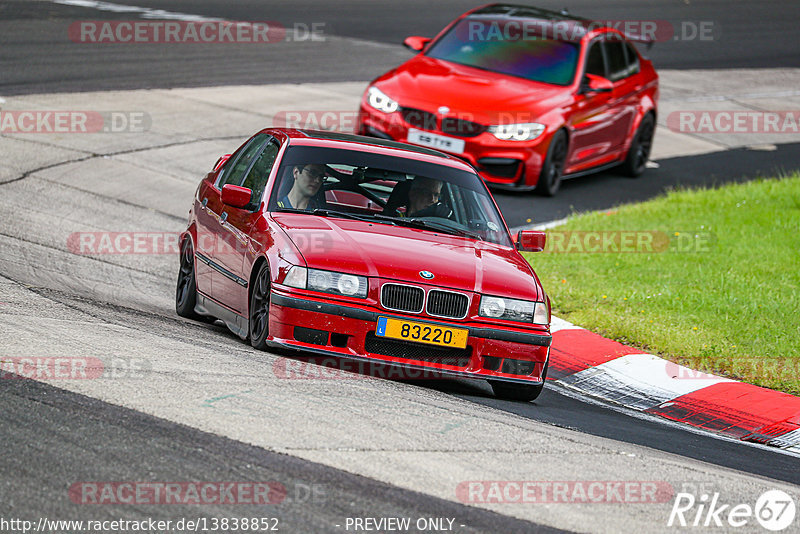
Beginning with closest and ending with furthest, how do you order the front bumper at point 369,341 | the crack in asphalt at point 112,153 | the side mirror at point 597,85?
the front bumper at point 369,341 < the crack in asphalt at point 112,153 < the side mirror at point 597,85

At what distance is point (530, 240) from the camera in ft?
28.3

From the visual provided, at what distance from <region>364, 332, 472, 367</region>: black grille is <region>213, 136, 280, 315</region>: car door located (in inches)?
42.9

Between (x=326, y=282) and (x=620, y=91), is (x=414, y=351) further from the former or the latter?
(x=620, y=91)

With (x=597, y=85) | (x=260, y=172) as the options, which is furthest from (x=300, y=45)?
(x=260, y=172)

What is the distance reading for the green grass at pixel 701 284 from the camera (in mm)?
9500

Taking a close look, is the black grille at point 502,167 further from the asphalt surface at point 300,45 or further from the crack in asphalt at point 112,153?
the asphalt surface at point 300,45

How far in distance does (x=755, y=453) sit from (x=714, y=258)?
5.18 m

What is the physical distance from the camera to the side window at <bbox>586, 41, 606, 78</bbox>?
1616cm

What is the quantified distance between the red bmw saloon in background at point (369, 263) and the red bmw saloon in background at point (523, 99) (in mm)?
5433

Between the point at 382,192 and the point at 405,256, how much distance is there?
1208 mm

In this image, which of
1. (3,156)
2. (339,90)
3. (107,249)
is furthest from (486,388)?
(339,90)

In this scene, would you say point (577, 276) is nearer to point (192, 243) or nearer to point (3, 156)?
point (192, 243)

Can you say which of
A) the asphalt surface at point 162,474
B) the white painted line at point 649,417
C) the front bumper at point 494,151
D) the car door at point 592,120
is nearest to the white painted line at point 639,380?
the white painted line at point 649,417

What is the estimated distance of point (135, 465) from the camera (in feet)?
16.5
